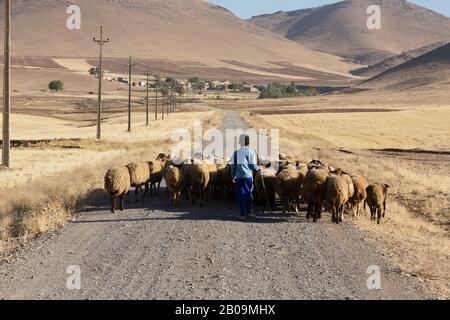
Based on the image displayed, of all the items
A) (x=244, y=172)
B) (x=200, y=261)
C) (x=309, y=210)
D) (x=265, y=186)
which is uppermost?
Result: (x=244, y=172)

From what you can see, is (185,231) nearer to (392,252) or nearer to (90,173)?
(392,252)

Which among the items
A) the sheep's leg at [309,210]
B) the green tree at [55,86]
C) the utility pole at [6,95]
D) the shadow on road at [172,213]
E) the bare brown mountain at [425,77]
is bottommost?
Answer: the shadow on road at [172,213]

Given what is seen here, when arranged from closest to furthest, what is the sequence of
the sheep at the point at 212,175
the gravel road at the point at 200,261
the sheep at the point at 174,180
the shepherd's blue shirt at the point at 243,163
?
the gravel road at the point at 200,261 < the shepherd's blue shirt at the point at 243,163 < the sheep at the point at 174,180 < the sheep at the point at 212,175

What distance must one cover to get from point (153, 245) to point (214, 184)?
6.67 metres

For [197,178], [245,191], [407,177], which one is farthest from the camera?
[407,177]

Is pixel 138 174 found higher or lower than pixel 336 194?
higher

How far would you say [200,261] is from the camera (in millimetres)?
10531

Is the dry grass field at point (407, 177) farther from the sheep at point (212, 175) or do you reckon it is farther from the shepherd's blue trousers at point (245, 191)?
the sheep at point (212, 175)

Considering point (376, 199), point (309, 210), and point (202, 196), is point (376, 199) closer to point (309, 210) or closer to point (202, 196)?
point (309, 210)

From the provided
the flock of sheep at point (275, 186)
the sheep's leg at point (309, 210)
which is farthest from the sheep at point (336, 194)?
the sheep's leg at point (309, 210)

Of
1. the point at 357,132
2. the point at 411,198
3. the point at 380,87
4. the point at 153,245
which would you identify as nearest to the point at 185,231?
the point at 153,245

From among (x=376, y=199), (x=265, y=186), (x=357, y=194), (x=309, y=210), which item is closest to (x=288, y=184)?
(x=265, y=186)

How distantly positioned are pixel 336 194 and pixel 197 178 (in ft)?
13.5

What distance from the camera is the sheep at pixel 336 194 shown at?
14.2m
